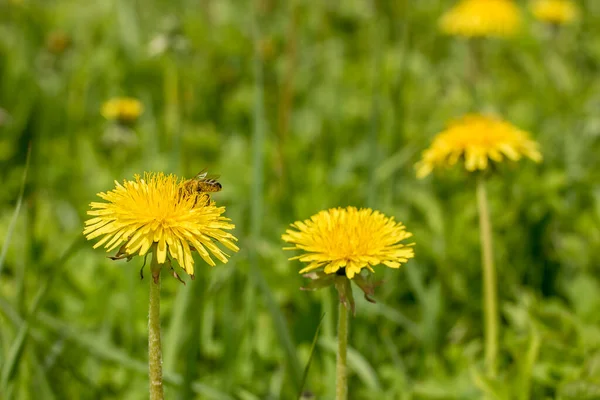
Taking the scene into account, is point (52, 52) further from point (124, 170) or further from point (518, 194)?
point (518, 194)

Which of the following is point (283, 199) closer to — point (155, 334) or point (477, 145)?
point (477, 145)

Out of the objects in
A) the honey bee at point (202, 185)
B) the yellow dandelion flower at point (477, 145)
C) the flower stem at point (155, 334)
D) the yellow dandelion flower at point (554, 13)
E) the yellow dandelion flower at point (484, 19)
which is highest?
the yellow dandelion flower at point (554, 13)

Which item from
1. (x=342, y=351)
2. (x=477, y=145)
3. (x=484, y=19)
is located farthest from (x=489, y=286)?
(x=484, y=19)


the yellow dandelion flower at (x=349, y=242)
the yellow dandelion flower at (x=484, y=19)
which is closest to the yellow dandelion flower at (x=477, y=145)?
the yellow dandelion flower at (x=349, y=242)

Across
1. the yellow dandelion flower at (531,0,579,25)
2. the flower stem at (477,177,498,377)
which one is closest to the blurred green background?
the flower stem at (477,177,498,377)

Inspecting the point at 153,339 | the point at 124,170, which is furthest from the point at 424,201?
the point at 153,339

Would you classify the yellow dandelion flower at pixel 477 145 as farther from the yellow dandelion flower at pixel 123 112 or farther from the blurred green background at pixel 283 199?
the yellow dandelion flower at pixel 123 112
